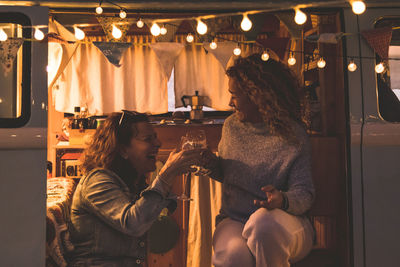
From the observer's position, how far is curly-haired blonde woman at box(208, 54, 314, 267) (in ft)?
7.68

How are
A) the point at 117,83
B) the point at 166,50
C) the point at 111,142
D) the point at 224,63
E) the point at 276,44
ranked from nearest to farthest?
the point at 111,142 → the point at 276,44 → the point at 166,50 → the point at 224,63 → the point at 117,83

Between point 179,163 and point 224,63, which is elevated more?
point 224,63

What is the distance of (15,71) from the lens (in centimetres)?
266

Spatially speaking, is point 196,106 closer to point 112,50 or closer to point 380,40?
point 112,50

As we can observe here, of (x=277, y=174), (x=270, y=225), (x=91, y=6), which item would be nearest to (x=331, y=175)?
(x=277, y=174)

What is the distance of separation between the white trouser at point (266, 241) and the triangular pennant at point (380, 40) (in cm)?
132

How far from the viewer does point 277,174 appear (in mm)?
2688

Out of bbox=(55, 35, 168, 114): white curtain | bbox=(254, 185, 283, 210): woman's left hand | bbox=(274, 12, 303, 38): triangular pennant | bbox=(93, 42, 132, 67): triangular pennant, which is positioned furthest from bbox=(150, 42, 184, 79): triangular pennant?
bbox=(55, 35, 168, 114): white curtain

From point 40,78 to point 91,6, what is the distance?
0.64 metres

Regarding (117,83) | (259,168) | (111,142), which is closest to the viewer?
(111,142)

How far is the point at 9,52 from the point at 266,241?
6.98ft

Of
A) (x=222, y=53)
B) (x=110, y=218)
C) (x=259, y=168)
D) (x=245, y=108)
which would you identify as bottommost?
(x=110, y=218)

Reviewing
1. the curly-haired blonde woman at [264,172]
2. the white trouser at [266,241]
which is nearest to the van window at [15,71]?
the curly-haired blonde woman at [264,172]

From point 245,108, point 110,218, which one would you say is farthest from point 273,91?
point 110,218
